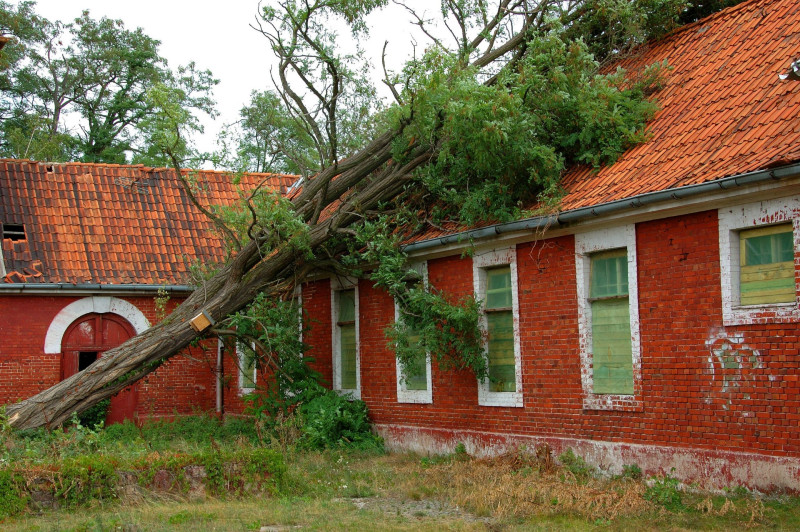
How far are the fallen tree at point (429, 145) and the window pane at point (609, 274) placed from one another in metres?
1.34

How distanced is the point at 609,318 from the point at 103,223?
13.7 meters

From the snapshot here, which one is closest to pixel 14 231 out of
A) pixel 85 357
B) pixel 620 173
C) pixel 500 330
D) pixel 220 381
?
pixel 85 357

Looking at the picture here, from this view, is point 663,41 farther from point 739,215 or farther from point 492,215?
point 739,215

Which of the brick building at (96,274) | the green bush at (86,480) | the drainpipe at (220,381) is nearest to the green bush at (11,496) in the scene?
the green bush at (86,480)

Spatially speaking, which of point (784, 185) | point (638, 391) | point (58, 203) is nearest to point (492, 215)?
point (638, 391)

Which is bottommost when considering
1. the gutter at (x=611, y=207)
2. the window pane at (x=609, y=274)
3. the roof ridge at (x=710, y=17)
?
the window pane at (x=609, y=274)

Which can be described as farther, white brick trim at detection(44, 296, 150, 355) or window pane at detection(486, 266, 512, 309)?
white brick trim at detection(44, 296, 150, 355)

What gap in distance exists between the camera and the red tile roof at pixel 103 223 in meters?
19.6

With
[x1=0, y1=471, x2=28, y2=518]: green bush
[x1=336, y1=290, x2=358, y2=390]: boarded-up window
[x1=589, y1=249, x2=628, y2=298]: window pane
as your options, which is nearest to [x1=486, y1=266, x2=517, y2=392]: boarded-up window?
[x1=589, y1=249, x2=628, y2=298]: window pane

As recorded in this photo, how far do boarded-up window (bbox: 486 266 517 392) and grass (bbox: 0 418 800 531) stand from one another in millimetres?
1347

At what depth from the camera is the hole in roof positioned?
779 inches

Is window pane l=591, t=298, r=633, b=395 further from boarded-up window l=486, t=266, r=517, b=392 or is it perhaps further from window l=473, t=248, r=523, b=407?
boarded-up window l=486, t=266, r=517, b=392

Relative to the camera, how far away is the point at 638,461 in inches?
428

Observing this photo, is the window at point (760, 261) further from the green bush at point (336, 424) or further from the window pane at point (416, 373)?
the green bush at point (336, 424)
